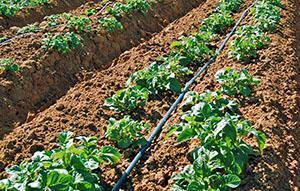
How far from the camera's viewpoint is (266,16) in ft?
26.5

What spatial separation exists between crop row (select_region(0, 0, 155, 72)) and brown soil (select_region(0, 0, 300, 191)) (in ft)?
2.20

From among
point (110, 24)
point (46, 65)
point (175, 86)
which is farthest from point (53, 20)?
point (175, 86)

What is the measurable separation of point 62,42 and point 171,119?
3.01m

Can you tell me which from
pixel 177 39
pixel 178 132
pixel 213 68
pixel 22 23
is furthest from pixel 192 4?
pixel 178 132

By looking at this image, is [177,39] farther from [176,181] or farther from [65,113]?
[176,181]

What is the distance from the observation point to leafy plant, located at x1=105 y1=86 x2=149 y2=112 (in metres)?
5.44

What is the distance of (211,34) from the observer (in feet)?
25.9

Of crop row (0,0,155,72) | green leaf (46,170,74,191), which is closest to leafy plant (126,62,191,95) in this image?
crop row (0,0,155,72)

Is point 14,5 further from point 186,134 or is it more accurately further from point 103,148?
point 186,134

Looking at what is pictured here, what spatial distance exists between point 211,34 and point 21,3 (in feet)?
14.5

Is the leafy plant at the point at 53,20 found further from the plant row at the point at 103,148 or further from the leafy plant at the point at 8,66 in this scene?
the leafy plant at the point at 8,66

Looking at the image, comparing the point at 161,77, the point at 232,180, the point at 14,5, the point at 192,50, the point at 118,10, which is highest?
the point at 14,5

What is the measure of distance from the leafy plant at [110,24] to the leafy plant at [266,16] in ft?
8.37

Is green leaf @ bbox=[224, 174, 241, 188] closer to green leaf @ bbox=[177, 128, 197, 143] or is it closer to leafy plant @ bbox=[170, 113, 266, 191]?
leafy plant @ bbox=[170, 113, 266, 191]
